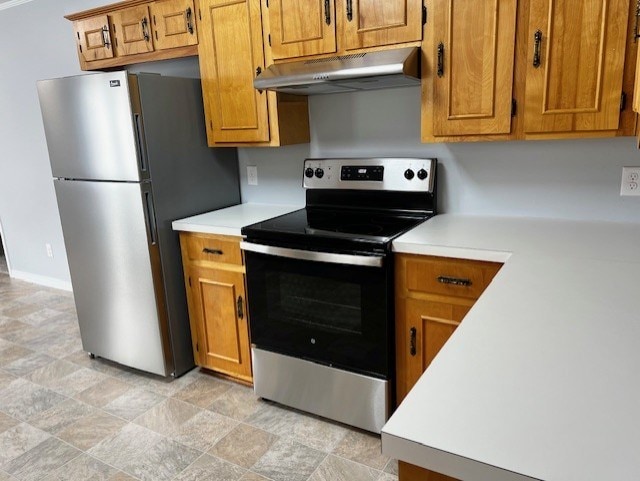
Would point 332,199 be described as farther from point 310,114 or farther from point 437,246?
point 437,246

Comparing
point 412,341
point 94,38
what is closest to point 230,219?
point 412,341

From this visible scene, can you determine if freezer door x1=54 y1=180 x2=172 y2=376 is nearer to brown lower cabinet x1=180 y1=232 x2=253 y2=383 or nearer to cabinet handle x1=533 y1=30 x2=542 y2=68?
brown lower cabinet x1=180 y1=232 x2=253 y2=383

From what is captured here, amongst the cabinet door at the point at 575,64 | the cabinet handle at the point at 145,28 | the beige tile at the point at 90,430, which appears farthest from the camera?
the cabinet handle at the point at 145,28

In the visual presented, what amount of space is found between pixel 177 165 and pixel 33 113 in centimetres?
222

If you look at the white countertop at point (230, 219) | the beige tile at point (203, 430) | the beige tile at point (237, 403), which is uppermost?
the white countertop at point (230, 219)

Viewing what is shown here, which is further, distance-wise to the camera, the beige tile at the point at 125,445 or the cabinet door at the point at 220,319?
the cabinet door at the point at 220,319

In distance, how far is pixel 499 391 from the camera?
2.59 ft

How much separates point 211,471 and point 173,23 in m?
2.24

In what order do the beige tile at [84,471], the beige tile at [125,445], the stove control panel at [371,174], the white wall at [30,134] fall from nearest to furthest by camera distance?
the beige tile at [84,471]
the beige tile at [125,445]
the stove control panel at [371,174]
the white wall at [30,134]

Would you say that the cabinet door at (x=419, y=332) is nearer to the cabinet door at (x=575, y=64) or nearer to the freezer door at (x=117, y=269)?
the cabinet door at (x=575, y=64)

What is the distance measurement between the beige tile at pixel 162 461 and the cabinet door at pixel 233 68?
1.53 meters

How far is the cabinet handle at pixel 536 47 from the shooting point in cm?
175

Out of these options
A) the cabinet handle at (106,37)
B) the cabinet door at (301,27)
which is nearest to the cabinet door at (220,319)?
the cabinet door at (301,27)

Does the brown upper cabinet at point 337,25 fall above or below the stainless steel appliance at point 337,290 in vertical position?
above
